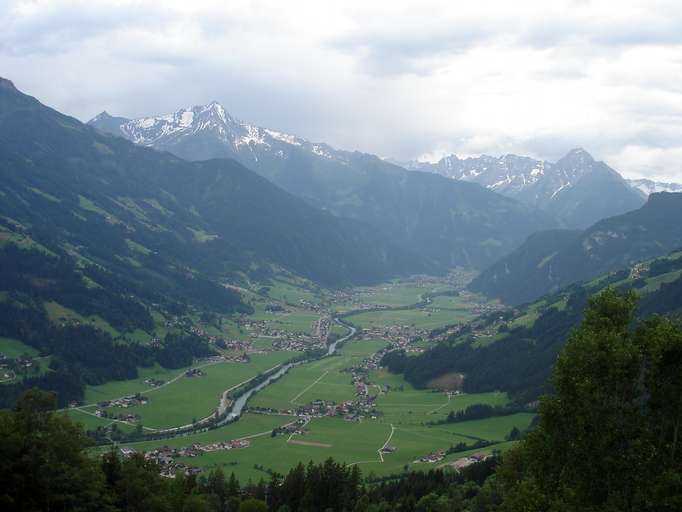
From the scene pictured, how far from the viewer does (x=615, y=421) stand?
21891 millimetres

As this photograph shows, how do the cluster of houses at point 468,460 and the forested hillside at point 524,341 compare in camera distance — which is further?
the forested hillside at point 524,341

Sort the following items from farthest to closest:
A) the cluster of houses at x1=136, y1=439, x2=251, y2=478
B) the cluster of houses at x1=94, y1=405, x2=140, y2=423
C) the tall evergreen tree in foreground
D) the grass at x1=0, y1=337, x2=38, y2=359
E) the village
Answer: the grass at x1=0, y1=337, x2=38, y2=359 < the cluster of houses at x1=94, y1=405, x2=140, y2=423 < the village < the cluster of houses at x1=136, y1=439, x2=251, y2=478 < the tall evergreen tree in foreground

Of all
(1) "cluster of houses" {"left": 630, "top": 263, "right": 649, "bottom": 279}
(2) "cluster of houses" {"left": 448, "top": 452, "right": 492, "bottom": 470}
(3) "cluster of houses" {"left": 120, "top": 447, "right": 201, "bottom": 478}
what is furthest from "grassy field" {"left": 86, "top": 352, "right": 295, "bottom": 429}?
(1) "cluster of houses" {"left": 630, "top": 263, "right": 649, "bottom": 279}

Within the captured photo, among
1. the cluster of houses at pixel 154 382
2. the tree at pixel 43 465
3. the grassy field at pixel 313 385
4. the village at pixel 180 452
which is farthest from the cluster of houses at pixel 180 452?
the cluster of houses at pixel 154 382

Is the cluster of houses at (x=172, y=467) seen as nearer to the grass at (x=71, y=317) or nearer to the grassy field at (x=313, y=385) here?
the grassy field at (x=313, y=385)

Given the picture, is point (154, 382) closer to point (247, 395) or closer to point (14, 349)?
point (247, 395)

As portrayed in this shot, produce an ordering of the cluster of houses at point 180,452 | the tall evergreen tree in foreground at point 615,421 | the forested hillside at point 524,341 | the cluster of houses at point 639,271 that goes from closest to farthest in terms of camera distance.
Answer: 1. the tall evergreen tree in foreground at point 615,421
2. the cluster of houses at point 180,452
3. the forested hillside at point 524,341
4. the cluster of houses at point 639,271

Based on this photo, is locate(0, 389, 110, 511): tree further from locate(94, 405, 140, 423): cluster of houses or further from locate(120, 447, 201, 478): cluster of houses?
locate(94, 405, 140, 423): cluster of houses

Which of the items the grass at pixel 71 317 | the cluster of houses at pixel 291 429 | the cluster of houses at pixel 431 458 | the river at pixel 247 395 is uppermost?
the grass at pixel 71 317

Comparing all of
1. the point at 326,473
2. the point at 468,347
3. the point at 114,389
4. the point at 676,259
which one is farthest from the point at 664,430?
the point at 676,259

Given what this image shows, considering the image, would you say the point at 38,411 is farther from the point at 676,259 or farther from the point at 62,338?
the point at 676,259

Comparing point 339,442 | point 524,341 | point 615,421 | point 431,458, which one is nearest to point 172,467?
point 339,442

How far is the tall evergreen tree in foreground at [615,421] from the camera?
21.4m

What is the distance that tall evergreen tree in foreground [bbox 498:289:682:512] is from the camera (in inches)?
841
